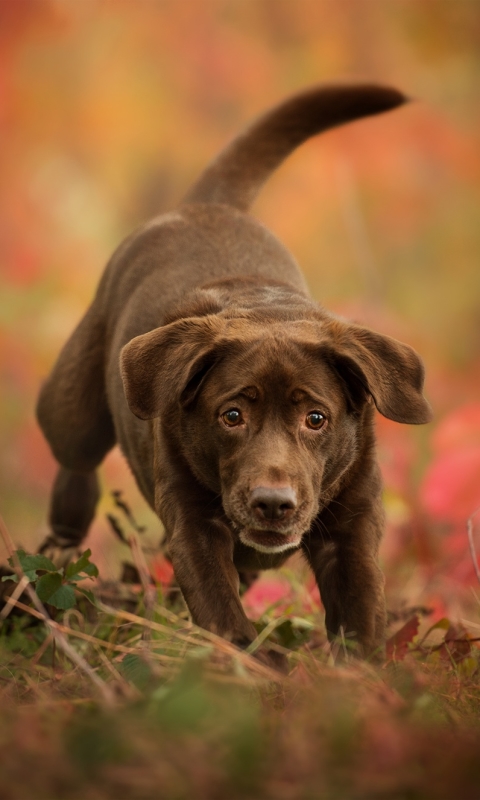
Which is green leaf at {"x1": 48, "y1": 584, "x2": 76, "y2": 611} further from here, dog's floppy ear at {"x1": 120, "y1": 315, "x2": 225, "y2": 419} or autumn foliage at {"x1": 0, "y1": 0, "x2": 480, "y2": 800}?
autumn foliage at {"x1": 0, "y1": 0, "x2": 480, "y2": 800}

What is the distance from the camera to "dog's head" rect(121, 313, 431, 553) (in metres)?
3.55

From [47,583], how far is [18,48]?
796 cm

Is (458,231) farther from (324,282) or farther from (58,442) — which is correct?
(58,442)

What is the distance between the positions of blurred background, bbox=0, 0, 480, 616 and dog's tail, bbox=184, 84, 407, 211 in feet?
12.9

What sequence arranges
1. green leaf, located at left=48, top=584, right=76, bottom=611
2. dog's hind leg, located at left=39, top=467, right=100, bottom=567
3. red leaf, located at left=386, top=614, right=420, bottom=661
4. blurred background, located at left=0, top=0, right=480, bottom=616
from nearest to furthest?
green leaf, located at left=48, top=584, right=76, bottom=611, red leaf, located at left=386, top=614, right=420, bottom=661, dog's hind leg, located at left=39, top=467, right=100, bottom=567, blurred background, located at left=0, top=0, right=480, bottom=616

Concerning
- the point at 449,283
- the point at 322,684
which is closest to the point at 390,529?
the point at 449,283

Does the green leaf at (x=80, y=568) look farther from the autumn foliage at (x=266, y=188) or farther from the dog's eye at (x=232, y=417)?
the autumn foliage at (x=266, y=188)

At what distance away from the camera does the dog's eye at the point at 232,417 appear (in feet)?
12.0

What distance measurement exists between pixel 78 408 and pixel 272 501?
209cm

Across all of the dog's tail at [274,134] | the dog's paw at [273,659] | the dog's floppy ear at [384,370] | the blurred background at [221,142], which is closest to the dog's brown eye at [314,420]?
the dog's floppy ear at [384,370]

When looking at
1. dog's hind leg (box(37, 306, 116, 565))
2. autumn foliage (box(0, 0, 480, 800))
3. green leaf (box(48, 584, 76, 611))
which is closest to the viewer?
green leaf (box(48, 584, 76, 611))

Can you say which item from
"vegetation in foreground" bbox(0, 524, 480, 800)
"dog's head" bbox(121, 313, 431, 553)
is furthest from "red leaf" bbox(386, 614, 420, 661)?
"vegetation in foreground" bbox(0, 524, 480, 800)

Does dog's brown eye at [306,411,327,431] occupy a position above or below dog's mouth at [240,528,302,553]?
above

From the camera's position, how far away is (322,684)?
2.78m
